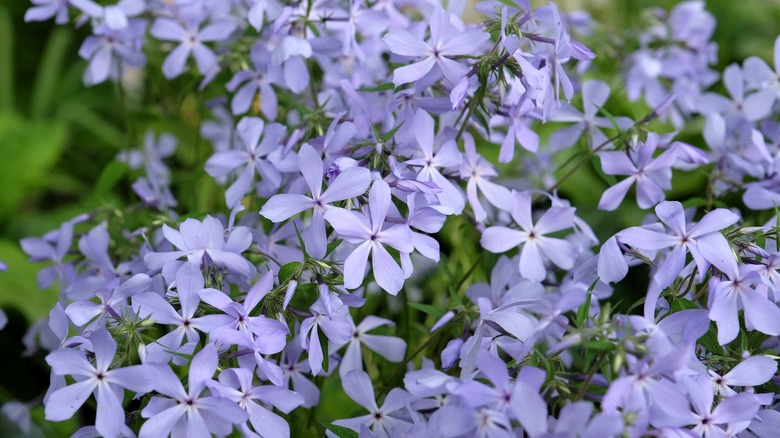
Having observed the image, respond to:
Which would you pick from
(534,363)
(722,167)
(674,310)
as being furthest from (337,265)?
(722,167)

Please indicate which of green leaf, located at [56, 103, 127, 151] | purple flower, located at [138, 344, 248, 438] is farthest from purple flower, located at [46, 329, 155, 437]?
green leaf, located at [56, 103, 127, 151]

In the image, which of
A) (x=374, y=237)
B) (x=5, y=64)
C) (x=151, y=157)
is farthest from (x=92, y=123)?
(x=374, y=237)

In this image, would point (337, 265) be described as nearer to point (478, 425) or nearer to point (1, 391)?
point (478, 425)

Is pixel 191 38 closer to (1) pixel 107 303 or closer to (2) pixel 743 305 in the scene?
(1) pixel 107 303

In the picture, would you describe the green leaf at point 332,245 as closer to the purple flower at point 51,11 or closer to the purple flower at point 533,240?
the purple flower at point 533,240

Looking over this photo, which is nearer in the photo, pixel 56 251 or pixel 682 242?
pixel 682 242

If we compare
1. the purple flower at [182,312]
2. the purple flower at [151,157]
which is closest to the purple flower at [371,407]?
the purple flower at [182,312]

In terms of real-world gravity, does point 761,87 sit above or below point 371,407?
above
